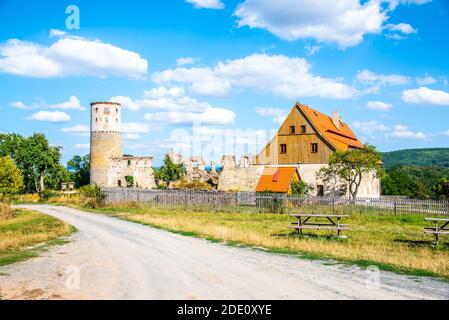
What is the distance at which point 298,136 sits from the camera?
43.4 metres

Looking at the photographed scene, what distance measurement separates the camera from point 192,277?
29.6 feet

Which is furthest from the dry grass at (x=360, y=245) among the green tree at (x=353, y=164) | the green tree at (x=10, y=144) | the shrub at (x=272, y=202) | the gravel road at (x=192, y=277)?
the green tree at (x=10, y=144)

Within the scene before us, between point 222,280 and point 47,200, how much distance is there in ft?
129

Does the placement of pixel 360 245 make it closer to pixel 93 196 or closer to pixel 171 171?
pixel 93 196

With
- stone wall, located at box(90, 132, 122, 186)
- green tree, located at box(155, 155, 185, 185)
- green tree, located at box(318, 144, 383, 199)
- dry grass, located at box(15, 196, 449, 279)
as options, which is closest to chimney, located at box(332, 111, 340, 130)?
green tree, located at box(318, 144, 383, 199)

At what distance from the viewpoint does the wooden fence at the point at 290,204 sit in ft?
95.9

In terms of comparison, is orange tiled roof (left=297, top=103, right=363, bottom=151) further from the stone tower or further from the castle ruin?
the stone tower

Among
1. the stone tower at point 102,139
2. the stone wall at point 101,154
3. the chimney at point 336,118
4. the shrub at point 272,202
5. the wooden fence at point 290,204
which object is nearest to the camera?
the wooden fence at point 290,204

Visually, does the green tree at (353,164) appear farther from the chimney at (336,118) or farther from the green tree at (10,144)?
the green tree at (10,144)

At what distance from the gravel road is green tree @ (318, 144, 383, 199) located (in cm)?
2777

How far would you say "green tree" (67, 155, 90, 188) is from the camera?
211 feet

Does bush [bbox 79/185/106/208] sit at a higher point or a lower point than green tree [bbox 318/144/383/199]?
lower

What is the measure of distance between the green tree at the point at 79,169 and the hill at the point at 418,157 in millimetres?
134995
